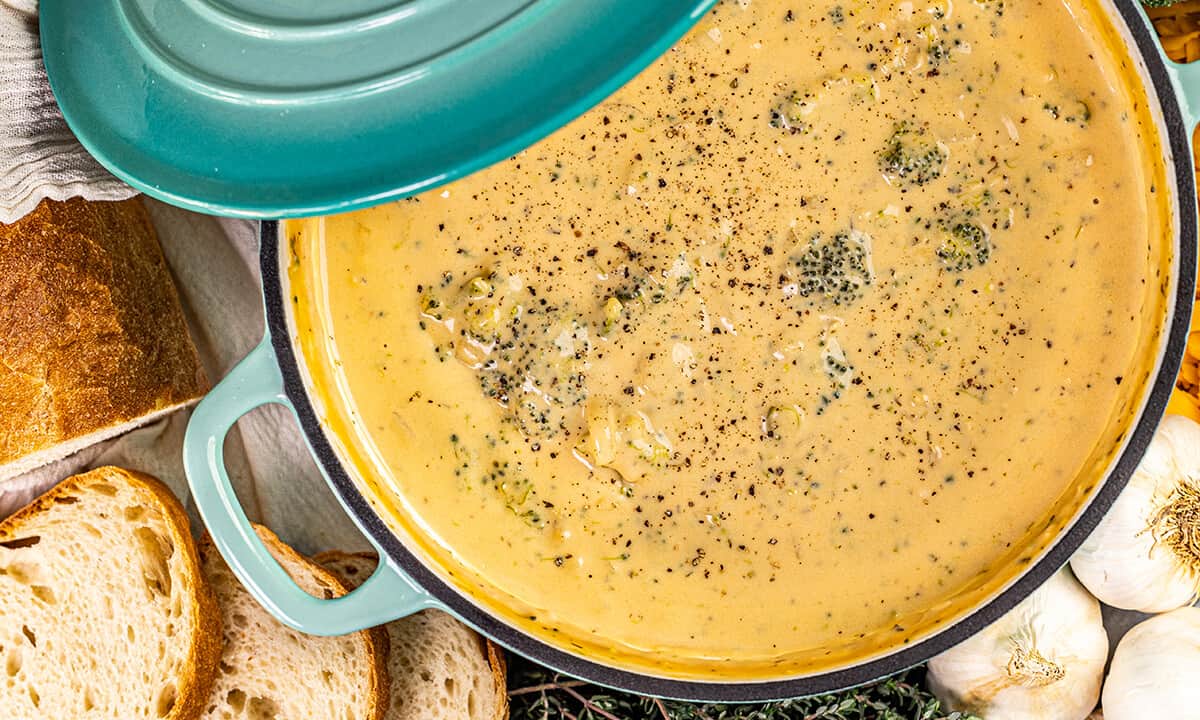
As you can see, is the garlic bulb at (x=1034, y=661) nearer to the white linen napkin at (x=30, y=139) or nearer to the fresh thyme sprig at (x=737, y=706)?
the fresh thyme sprig at (x=737, y=706)

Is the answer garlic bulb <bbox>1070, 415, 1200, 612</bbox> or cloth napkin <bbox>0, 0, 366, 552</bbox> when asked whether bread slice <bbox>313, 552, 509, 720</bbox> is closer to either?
cloth napkin <bbox>0, 0, 366, 552</bbox>

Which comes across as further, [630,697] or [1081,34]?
[630,697]

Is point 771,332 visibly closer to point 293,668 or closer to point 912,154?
point 912,154

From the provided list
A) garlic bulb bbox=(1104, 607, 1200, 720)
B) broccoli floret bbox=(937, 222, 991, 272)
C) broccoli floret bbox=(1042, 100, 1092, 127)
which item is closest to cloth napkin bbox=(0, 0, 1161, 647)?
garlic bulb bbox=(1104, 607, 1200, 720)

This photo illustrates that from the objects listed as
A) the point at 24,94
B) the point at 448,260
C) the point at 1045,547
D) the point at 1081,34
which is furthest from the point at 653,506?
the point at 24,94

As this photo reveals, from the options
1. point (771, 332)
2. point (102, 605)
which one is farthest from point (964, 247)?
point (102, 605)

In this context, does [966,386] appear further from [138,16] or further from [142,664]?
[142,664]

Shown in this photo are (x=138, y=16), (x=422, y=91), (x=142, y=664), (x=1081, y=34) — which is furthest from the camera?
(x=142, y=664)
